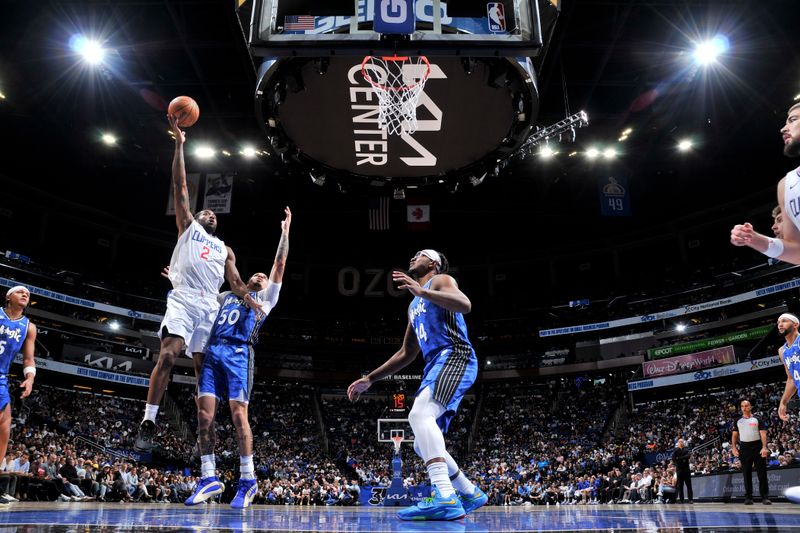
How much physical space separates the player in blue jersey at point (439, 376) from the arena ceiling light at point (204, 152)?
60.9ft

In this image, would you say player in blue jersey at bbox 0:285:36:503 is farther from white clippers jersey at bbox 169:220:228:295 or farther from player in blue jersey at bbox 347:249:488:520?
player in blue jersey at bbox 347:249:488:520

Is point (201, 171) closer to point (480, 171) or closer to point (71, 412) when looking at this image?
point (71, 412)

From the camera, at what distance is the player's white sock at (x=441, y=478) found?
3.70 m

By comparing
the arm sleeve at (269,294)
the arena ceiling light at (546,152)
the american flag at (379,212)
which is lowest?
the arm sleeve at (269,294)

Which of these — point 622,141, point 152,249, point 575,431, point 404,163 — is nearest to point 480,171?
point 404,163

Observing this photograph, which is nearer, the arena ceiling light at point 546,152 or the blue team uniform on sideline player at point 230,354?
the blue team uniform on sideline player at point 230,354

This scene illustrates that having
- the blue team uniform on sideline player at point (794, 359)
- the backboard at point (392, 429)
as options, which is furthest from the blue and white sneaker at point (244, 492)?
the backboard at point (392, 429)

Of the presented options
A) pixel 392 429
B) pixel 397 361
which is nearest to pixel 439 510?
pixel 397 361

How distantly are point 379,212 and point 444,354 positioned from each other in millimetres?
17289

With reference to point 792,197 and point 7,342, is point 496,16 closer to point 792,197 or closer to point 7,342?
point 792,197

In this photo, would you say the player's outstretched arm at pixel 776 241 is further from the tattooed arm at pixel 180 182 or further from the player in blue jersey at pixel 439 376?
the tattooed arm at pixel 180 182

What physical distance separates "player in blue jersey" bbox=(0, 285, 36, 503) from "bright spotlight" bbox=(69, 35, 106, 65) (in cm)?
1390

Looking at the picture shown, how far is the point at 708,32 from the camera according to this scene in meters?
16.3

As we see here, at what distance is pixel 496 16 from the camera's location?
6.54 m
